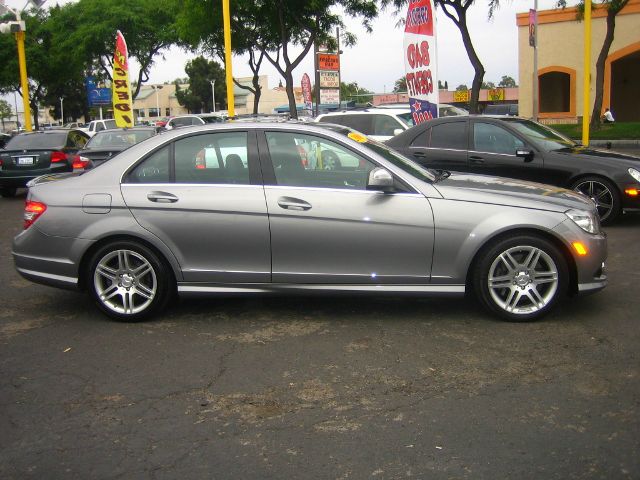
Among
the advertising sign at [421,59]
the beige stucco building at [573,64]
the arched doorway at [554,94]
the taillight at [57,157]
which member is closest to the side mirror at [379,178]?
the advertising sign at [421,59]

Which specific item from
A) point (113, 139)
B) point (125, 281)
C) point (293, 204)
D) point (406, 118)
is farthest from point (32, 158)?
point (293, 204)

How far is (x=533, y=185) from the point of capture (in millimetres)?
5727

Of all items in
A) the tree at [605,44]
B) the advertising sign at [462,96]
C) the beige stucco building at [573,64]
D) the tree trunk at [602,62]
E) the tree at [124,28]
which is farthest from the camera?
the advertising sign at [462,96]

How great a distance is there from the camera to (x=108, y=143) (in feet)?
47.5

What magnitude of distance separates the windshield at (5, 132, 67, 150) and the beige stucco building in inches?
979

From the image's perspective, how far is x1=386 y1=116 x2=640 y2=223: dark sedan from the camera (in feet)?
28.9

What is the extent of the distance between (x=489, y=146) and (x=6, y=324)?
6.56 m

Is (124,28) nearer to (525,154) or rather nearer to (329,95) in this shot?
(329,95)

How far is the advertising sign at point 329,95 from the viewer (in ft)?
63.7

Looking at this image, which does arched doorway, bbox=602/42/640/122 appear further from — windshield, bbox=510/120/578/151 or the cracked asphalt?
the cracked asphalt

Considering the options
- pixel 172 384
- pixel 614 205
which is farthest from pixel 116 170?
pixel 614 205

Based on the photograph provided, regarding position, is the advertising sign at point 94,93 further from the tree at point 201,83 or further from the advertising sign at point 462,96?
the tree at point 201,83

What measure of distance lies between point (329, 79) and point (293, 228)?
591 inches

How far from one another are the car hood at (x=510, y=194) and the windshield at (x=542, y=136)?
382cm
